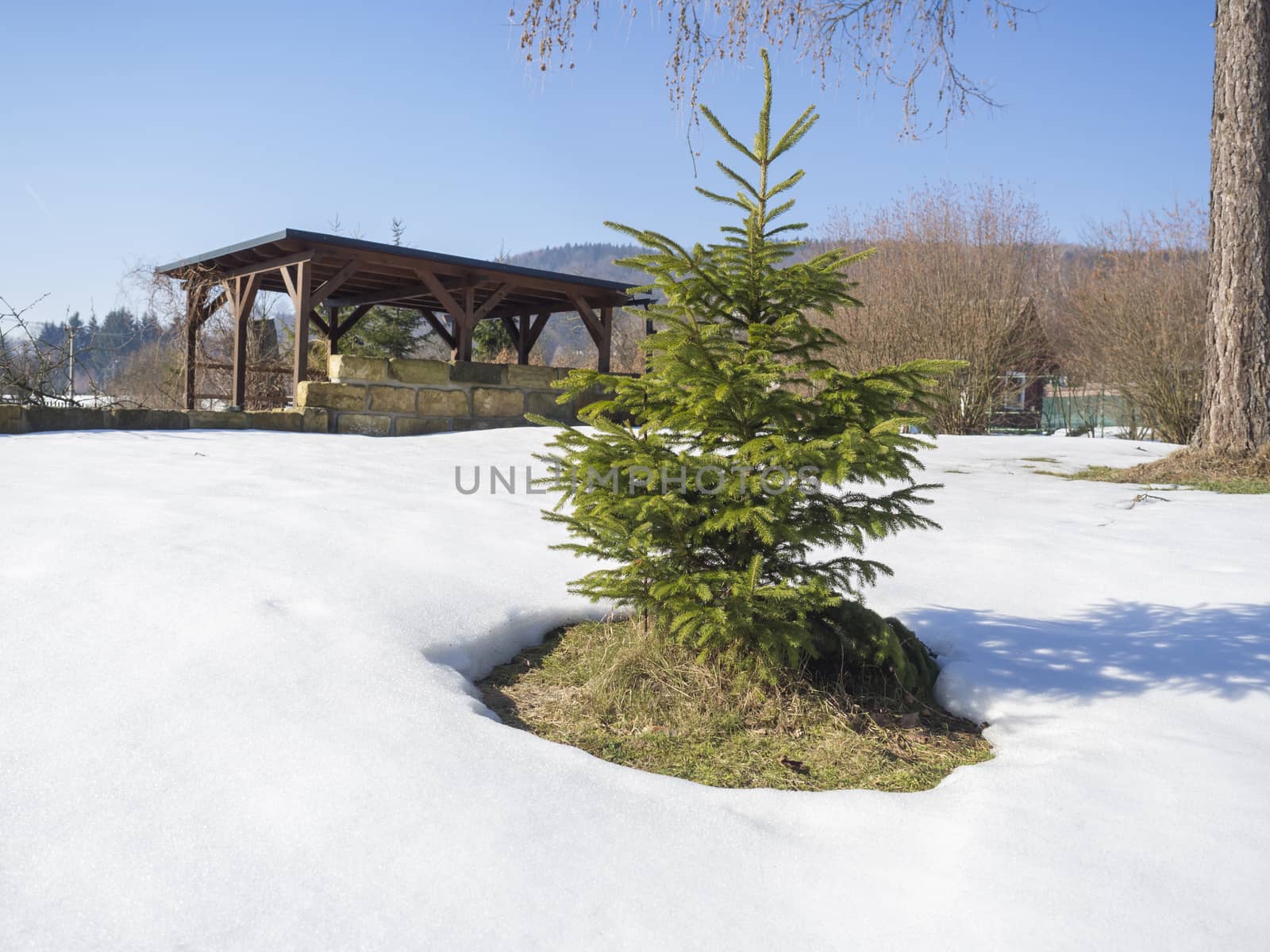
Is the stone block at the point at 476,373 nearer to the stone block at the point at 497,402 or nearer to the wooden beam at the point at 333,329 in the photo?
the stone block at the point at 497,402

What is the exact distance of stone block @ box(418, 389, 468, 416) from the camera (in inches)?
395

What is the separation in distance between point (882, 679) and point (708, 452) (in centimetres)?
114

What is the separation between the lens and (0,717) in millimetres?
2416

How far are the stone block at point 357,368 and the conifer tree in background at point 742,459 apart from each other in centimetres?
702

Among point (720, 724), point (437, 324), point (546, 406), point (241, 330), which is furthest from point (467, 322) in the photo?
point (720, 724)

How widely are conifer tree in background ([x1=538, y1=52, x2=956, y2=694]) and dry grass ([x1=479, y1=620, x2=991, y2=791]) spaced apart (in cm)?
13

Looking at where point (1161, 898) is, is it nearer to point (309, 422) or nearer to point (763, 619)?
point (763, 619)

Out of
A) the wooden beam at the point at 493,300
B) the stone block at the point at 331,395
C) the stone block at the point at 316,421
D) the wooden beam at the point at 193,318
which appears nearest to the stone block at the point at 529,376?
the wooden beam at the point at 493,300

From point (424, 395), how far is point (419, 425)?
0.37m

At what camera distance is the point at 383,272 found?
36.2 feet

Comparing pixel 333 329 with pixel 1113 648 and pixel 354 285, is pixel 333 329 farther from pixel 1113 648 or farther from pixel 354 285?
pixel 1113 648

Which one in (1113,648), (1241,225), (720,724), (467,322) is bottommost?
(720,724)

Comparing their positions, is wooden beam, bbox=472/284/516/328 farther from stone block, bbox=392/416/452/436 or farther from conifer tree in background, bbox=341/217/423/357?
conifer tree in background, bbox=341/217/423/357

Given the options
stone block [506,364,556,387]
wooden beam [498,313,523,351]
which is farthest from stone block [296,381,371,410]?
wooden beam [498,313,523,351]
